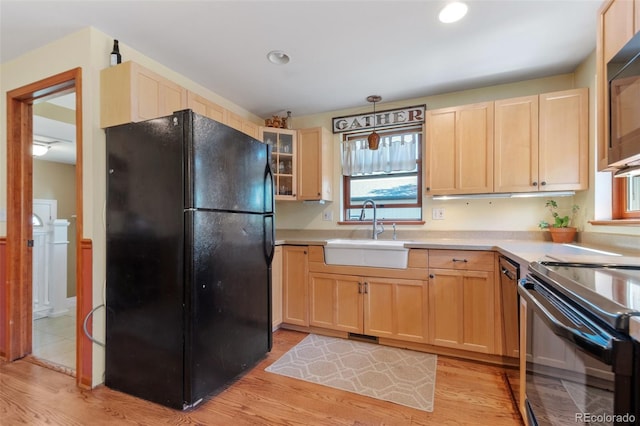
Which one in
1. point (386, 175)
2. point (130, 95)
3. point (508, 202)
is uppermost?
point (130, 95)

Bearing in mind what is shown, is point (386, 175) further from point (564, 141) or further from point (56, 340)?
point (56, 340)

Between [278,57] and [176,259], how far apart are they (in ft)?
5.39

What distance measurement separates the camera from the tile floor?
2.27 metres

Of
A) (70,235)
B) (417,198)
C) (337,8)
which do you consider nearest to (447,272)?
(417,198)

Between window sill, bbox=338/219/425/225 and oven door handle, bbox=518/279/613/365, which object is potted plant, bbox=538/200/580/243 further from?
oven door handle, bbox=518/279/613/365

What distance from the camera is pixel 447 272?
2271 millimetres

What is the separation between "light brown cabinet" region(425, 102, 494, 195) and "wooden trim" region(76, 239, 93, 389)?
263 centimetres

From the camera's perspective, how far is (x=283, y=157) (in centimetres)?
321

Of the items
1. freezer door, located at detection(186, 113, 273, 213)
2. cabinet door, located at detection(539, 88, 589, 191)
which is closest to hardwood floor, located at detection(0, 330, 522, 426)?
freezer door, located at detection(186, 113, 273, 213)

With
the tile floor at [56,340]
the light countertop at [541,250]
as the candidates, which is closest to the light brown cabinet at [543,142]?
the light countertop at [541,250]

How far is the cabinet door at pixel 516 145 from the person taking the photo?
2.30 meters

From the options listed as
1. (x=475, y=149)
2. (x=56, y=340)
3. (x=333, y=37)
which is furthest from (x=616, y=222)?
(x=56, y=340)

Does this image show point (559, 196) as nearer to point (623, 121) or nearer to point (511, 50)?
point (511, 50)

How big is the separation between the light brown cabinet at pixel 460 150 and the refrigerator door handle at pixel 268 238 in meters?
1.42
